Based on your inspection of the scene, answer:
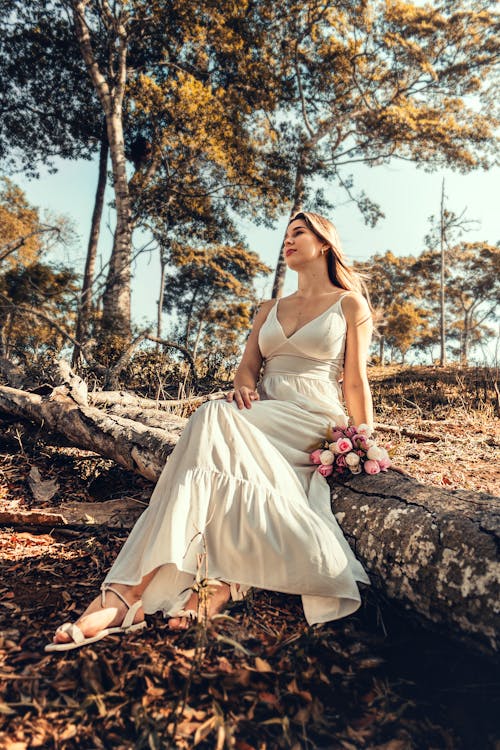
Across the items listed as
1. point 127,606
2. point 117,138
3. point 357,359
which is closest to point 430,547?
point 127,606

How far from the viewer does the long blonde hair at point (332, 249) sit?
305 centimetres

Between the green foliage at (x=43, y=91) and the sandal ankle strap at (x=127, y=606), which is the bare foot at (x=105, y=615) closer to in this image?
the sandal ankle strap at (x=127, y=606)

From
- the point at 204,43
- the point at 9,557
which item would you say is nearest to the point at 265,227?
the point at 204,43

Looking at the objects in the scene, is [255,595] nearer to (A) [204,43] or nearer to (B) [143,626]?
(B) [143,626]

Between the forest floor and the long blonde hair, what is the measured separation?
193cm

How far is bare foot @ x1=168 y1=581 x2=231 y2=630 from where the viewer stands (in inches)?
65.9

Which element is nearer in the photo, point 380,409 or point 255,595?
point 255,595

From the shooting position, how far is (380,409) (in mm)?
6648

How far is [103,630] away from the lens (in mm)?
1610

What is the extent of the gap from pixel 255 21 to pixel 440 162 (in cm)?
664

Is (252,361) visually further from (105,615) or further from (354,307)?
(105,615)

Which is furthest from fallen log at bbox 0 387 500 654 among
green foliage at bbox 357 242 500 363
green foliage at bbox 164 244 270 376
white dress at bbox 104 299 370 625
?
green foliage at bbox 357 242 500 363

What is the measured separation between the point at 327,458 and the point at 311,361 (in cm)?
70

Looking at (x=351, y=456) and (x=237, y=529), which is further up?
(x=351, y=456)
